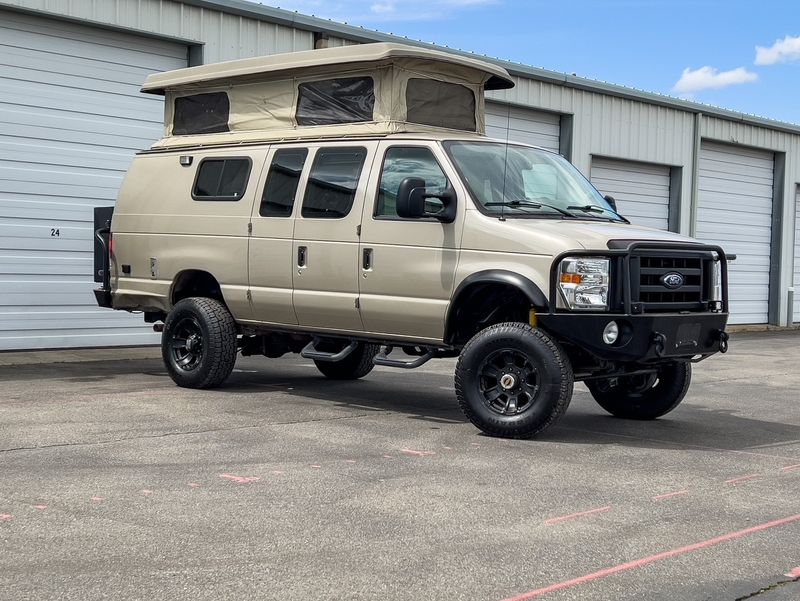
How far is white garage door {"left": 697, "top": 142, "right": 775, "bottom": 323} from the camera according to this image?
1007 inches

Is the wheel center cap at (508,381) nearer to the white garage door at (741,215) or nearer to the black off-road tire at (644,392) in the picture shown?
the black off-road tire at (644,392)

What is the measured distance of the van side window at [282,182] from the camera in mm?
9734

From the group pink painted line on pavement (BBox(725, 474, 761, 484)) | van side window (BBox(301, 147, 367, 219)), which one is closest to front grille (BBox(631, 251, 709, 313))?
pink painted line on pavement (BBox(725, 474, 761, 484))

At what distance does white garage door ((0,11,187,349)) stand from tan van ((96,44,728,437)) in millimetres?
3029

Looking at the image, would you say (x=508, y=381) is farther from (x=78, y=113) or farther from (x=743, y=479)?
(x=78, y=113)

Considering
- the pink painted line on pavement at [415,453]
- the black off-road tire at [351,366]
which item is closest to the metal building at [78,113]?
the black off-road tire at [351,366]

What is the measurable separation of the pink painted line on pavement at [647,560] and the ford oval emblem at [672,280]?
99.9 inches

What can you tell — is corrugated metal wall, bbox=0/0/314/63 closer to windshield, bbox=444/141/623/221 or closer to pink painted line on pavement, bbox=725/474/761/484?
windshield, bbox=444/141/623/221

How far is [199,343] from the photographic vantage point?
10383 millimetres

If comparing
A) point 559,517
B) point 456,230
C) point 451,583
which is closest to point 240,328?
point 456,230

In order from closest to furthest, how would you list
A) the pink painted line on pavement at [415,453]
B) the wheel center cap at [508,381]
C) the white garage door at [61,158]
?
the pink painted line on pavement at [415,453], the wheel center cap at [508,381], the white garage door at [61,158]

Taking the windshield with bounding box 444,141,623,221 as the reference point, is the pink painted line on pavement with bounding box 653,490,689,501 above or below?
below

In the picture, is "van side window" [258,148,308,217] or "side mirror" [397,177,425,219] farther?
"van side window" [258,148,308,217]

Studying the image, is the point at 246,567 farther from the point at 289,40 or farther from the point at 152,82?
the point at 289,40
